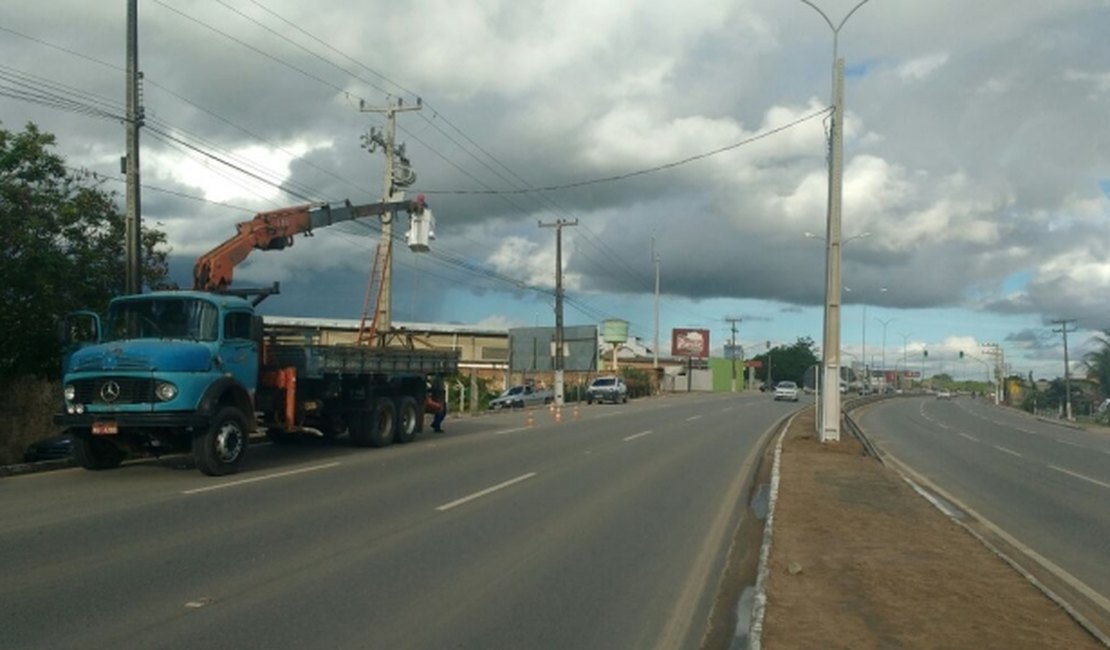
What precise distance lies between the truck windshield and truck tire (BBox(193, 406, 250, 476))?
4.38 feet

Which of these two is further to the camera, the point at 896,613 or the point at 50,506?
the point at 50,506

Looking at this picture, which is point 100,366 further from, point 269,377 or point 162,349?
point 269,377

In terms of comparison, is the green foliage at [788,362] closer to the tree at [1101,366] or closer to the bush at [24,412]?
the tree at [1101,366]

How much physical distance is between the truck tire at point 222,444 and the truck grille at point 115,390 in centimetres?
99

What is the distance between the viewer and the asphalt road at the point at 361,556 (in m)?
7.33

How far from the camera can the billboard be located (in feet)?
429

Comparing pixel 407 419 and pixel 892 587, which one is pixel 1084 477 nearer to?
pixel 407 419

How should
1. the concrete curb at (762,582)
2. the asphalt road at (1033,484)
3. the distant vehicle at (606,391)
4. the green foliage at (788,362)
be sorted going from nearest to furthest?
the concrete curb at (762,582) < the asphalt road at (1033,484) < the distant vehicle at (606,391) < the green foliage at (788,362)

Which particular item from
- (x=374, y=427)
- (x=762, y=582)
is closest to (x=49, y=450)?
(x=374, y=427)

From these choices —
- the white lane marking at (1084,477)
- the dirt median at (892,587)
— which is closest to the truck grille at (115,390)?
the dirt median at (892,587)

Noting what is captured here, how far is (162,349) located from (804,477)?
35.0 feet

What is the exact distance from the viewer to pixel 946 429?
142 feet

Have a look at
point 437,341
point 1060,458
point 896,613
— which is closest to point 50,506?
point 896,613

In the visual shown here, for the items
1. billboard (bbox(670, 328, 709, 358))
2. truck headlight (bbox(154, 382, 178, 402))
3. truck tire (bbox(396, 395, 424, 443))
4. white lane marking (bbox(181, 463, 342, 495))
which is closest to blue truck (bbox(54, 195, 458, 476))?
truck headlight (bbox(154, 382, 178, 402))
